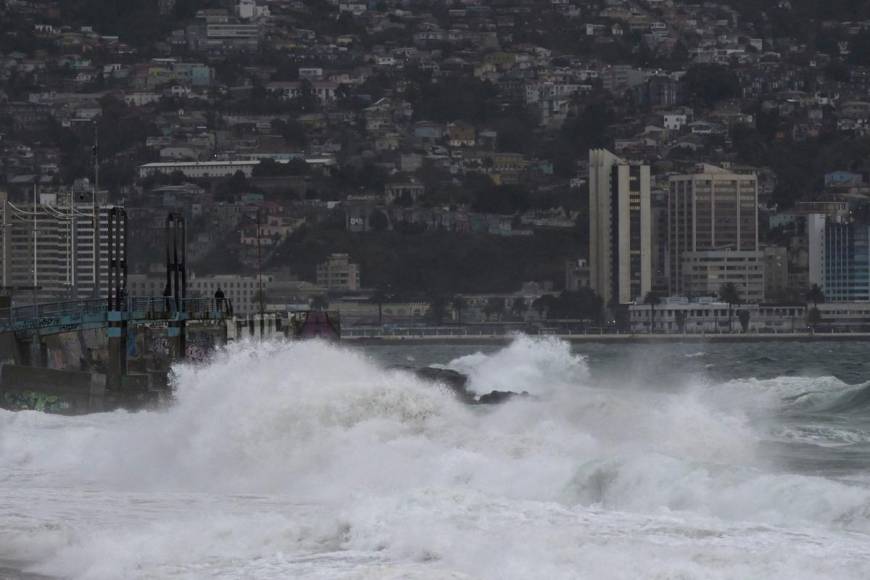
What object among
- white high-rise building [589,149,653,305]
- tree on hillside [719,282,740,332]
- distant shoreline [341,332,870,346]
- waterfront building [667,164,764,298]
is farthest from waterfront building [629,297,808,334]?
waterfront building [667,164,764,298]

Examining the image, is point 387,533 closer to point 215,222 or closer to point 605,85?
point 215,222

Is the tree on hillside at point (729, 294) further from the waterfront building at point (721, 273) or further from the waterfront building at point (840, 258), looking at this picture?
the waterfront building at point (840, 258)

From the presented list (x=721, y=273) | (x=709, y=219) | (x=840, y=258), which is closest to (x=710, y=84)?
(x=709, y=219)

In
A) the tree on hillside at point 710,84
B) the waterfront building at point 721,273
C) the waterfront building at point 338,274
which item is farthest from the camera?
the tree on hillside at point 710,84

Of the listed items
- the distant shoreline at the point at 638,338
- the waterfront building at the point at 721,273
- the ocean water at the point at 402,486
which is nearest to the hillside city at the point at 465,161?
the waterfront building at the point at 721,273

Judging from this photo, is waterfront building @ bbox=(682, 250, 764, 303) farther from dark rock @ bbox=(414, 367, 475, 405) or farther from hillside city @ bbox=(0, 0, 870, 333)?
dark rock @ bbox=(414, 367, 475, 405)

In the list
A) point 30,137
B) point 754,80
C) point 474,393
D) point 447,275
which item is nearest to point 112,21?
point 30,137

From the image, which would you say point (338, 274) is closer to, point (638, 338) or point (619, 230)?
point (638, 338)
